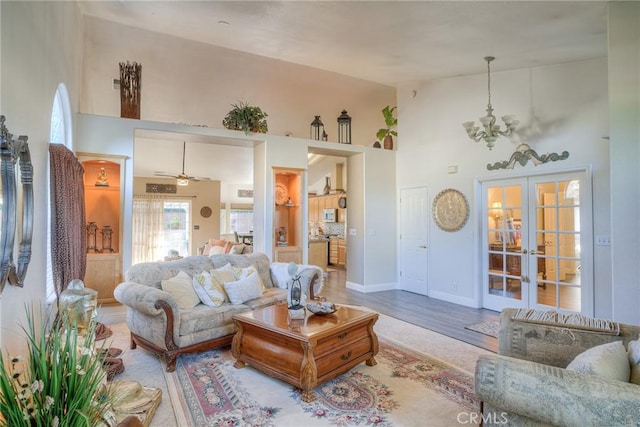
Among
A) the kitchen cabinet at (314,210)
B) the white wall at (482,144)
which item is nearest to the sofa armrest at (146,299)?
the white wall at (482,144)

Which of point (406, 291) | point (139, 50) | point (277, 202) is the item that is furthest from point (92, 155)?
point (406, 291)

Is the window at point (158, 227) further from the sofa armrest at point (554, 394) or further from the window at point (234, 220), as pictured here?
the sofa armrest at point (554, 394)

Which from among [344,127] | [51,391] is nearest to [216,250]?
[344,127]

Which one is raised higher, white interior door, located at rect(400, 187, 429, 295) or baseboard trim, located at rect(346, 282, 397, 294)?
white interior door, located at rect(400, 187, 429, 295)

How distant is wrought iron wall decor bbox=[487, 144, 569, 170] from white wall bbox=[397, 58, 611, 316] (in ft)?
0.20

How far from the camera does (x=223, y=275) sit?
12.4 feet

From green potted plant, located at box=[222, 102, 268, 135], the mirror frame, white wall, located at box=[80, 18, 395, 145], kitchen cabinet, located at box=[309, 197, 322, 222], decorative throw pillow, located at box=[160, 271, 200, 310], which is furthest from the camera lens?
kitchen cabinet, located at box=[309, 197, 322, 222]

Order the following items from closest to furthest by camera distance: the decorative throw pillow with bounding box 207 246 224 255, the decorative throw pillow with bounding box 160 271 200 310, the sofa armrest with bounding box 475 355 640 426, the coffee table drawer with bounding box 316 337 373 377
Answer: the sofa armrest with bounding box 475 355 640 426 < the coffee table drawer with bounding box 316 337 373 377 < the decorative throw pillow with bounding box 160 271 200 310 < the decorative throw pillow with bounding box 207 246 224 255

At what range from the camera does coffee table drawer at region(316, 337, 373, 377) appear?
258 centimetres

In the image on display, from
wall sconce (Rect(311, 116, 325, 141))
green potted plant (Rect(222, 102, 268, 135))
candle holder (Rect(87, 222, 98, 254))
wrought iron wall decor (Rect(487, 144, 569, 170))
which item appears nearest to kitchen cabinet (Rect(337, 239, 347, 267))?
wall sconce (Rect(311, 116, 325, 141))

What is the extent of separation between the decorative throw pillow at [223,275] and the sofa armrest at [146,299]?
27.4 inches

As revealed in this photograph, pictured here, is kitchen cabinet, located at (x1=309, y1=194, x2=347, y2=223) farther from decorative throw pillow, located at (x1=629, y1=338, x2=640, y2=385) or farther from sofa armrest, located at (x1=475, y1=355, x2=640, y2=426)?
sofa armrest, located at (x1=475, y1=355, x2=640, y2=426)

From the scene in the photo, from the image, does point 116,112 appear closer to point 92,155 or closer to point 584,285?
point 92,155

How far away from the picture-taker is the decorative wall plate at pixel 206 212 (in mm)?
9812
